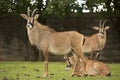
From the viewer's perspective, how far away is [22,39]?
88.3 feet

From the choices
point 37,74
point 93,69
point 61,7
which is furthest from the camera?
point 61,7

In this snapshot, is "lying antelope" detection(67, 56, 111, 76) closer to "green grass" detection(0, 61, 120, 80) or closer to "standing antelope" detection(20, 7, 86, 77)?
"standing antelope" detection(20, 7, 86, 77)

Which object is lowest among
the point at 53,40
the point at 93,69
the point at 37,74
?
the point at 37,74

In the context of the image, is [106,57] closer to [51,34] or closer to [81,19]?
[81,19]

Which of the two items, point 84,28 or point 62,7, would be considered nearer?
point 62,7

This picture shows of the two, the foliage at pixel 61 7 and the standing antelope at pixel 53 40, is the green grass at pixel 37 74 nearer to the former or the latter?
the standing antelope at pixel 53 40

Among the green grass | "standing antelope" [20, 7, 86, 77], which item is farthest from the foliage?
"standing antelope" [20, 7, 86, 77]

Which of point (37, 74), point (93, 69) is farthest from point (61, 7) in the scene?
point (93, 69)

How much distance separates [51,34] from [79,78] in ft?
6.21

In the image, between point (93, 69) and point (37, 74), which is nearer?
point (93, 69)

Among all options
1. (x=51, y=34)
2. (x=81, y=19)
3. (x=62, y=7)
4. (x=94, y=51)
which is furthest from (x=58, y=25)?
(x=51, y=34)

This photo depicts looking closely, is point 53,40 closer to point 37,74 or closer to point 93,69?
point 37,74

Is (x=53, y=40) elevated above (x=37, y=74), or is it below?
above

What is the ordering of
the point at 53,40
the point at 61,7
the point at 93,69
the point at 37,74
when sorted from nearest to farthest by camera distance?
the point at 93,69
the point at 53,40
the point at 37,74
the point at 61,7
